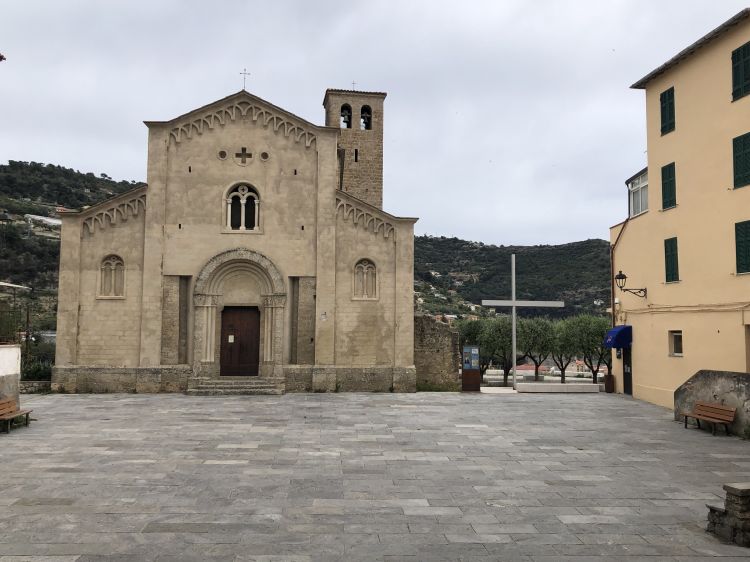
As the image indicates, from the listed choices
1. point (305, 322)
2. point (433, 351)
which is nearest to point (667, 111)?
point (433, 351)

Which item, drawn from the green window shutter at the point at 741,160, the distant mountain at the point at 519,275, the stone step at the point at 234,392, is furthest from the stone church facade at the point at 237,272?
the distant mountain at the point at 519,275

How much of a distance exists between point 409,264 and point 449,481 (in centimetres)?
1462

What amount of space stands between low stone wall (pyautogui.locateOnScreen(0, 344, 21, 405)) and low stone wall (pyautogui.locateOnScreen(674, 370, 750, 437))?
1821 cm

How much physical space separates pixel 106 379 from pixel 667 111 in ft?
74.2

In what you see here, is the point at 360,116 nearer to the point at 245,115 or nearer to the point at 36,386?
the point at 245,115

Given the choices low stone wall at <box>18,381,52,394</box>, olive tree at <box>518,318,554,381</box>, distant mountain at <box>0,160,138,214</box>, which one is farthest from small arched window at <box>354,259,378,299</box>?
distant mountain at <box>0,160,138,214</box>

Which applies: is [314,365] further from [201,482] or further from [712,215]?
[712,215]

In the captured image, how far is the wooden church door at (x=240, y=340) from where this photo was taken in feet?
77.4

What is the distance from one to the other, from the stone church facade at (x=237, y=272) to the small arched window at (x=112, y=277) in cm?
4

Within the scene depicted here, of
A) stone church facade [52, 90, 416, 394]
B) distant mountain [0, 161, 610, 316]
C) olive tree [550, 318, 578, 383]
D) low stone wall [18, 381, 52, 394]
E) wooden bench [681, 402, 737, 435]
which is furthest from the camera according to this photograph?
distant mountain [0, 161, 610, 316]

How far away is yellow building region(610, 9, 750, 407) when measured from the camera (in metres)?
16.1

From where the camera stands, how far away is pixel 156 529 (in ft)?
24.4

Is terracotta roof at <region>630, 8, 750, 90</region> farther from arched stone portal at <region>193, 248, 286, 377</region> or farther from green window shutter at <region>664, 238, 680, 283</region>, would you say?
arched stone portal at <region>193, 248, 286, 377</region>

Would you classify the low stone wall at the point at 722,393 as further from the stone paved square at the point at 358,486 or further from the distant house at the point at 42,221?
the distant house at the point at 42,221
